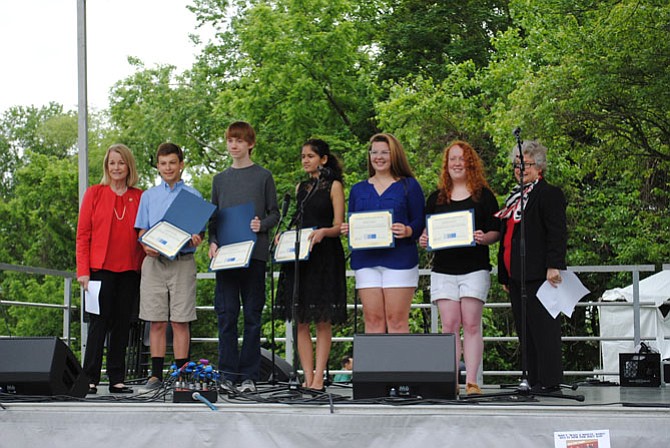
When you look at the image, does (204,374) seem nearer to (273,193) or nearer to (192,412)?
(192,412)

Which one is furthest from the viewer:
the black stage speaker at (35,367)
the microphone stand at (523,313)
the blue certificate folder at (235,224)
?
the blue certificate folder at (235,224)

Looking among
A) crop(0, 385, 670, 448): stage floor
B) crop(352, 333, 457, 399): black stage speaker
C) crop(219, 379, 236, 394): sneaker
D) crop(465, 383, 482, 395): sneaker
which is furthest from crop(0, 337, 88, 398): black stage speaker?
crop(465, 383, 482, 395): sneaker

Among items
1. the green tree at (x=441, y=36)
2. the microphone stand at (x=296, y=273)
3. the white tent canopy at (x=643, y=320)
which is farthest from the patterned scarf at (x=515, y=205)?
the green tree at (x=441, y=36)

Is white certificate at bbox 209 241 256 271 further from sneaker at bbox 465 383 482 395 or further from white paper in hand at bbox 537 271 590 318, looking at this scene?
white paper in hand at bbox 537 271 590 318

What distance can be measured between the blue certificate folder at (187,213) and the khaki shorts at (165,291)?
23 centimetres

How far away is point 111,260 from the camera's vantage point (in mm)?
5320

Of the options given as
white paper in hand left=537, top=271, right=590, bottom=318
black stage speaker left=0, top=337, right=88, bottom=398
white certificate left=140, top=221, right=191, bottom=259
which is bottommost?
black stage speaker left=0, top=337, right=88, bottom=398

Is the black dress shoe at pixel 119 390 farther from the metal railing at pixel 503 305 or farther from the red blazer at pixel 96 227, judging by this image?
the metal railing at pixel 503 305

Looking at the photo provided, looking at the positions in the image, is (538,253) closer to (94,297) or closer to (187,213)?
(187,213)

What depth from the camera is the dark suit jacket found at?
504 cm

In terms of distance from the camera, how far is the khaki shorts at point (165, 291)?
5363 mm

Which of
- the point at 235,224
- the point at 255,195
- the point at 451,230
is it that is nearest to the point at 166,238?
the point at 235,224

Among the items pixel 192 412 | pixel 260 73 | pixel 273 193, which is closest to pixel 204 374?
pixel 192 412

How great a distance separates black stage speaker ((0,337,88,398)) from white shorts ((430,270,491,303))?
1933 millimetres
